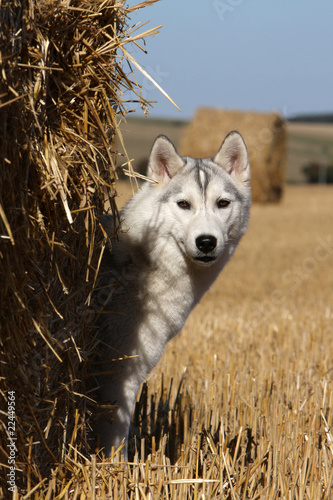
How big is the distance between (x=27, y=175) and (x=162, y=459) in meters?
1.60

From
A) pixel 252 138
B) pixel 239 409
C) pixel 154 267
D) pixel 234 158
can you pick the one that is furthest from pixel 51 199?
pixel 252 138

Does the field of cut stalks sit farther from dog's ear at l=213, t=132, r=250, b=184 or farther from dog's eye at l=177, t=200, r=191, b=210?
dog's ear at l=213, t=132, r=250, b=184

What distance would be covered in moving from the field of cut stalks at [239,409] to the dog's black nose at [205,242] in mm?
1035

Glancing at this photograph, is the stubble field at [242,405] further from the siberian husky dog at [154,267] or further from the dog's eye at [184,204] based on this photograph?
the dog's eye at [184,204]

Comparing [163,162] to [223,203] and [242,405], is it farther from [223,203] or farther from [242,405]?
[242,405]

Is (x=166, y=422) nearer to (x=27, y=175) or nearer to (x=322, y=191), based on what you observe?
(x=27, y=175)

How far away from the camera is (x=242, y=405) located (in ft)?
12.4

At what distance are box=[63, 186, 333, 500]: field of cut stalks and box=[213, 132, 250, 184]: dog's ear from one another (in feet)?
4.88

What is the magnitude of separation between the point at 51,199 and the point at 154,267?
99cm

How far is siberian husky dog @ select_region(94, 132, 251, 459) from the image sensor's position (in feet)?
10.8

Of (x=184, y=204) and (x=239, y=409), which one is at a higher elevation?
(x=184, y=204)

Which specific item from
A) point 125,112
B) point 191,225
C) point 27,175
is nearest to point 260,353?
point 191,225

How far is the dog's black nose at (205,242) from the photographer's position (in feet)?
10.7

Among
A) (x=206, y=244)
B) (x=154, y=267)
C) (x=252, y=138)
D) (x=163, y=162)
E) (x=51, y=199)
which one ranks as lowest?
(x=154, y=267)
